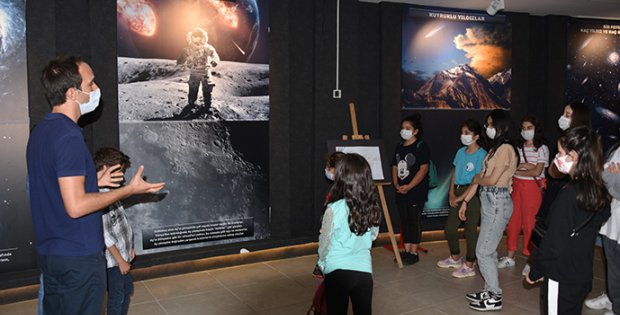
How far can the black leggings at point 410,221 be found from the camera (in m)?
5.33

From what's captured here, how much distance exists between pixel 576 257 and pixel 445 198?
400 centimetres

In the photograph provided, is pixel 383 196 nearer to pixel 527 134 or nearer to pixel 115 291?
pixel 527 134

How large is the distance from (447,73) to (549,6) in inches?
65.0

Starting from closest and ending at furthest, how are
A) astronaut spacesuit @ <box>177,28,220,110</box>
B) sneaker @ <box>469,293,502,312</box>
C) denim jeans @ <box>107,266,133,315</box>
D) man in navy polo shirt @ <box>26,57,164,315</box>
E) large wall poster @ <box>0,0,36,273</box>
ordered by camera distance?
man in navy polo shirt @ <box>26,57,164,315</box> < denim jeans @ <box>107,266,133,315</box> < sneaker @ <box>469,293,502,312</box> < large wall poster @ <box>0,0,36,273</box> < astronaut spacesuit @ <box>177,28,220,110</box>

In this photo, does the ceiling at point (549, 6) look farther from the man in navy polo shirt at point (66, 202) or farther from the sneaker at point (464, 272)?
the man in navy polo shirt at point (66, 202)

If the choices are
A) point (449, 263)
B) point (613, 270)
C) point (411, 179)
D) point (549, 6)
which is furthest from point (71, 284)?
point (549, 6)

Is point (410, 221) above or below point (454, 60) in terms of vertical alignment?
below

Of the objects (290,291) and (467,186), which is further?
(467,186)

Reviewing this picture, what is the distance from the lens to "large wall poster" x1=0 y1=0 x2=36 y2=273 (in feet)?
13.8

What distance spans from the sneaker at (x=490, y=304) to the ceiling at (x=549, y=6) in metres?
3.77

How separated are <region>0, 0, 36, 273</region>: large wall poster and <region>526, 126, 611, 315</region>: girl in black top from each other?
13.8 feet

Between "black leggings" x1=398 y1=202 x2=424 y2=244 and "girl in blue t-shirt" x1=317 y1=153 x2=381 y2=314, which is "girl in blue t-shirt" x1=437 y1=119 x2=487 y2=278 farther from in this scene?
"girl in blue t-shirt" x1=317 y1=153 x2=381 y2=314

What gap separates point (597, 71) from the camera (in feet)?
23.4

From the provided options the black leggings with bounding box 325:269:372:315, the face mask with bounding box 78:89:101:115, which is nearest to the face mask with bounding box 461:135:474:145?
the black leggings with bounding box 325:269:372:315
